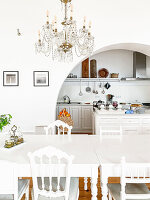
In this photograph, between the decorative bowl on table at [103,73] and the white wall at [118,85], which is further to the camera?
the white wall at [118,85]

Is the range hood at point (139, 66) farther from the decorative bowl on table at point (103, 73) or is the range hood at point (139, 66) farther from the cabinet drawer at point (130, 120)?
the cabinet drawer at point (130, 120)

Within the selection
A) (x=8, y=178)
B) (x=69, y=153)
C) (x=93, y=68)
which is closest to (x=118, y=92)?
(x=93, y=68)

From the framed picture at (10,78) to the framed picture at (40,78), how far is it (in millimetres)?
426

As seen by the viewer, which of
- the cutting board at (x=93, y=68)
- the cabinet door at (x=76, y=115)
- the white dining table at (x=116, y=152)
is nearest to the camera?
the white dining table at (x=116, y=152)

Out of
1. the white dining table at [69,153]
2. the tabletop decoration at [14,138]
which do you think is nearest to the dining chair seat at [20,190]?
the white dining table at [69,153]

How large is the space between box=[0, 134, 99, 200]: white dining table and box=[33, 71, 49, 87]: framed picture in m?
2.06

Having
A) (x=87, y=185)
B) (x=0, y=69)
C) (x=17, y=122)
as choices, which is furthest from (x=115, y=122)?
(x=0, y=69)

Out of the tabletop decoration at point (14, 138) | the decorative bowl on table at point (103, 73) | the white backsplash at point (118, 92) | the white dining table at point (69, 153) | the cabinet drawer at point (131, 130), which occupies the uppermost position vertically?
the decorative bowl on table at point (103, 73)

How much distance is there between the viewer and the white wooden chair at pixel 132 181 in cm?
142

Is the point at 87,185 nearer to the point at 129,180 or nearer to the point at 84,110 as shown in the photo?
the point at 129,180

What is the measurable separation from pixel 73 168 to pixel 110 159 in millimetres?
352

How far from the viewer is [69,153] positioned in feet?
6.10

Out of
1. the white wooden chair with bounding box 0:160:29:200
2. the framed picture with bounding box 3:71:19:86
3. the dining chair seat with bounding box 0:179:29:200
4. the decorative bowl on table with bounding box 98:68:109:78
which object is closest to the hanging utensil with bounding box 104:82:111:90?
the decorative bowl on table with bounding box 98:68:109:78

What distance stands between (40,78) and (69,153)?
2874 millimetres
